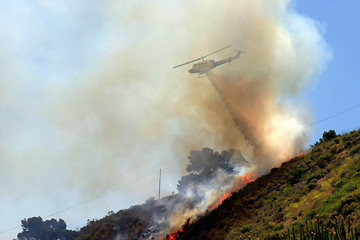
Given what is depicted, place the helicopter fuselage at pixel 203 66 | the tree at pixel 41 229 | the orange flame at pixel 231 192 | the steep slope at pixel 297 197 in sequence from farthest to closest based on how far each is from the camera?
the tree at pixel 41 229
the helicopter fuselage at pixel 203 66
the orange flame at pixel 231 192
the steep slope at pixel 297 197

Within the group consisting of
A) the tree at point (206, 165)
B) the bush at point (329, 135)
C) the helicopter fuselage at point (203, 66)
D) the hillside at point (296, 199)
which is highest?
the helicopter fuselage at point (203, 66)

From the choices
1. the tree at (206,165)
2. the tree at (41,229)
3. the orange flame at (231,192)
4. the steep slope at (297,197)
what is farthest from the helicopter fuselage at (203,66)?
the tree at (41,229)

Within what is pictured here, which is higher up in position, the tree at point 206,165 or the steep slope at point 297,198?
the tree at point 206,165

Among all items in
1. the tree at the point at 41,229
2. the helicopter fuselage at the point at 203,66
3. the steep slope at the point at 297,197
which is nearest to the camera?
the steep slope at the point at 297,197

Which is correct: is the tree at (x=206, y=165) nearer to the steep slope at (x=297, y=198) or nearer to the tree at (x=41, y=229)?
the steep slope at (x=297, y=198)

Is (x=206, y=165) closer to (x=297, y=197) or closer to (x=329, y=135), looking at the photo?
(x=329, y=135)

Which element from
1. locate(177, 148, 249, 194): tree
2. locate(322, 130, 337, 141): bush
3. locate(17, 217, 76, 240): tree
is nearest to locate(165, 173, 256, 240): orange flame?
locate(322, 130, 337, 141): bush

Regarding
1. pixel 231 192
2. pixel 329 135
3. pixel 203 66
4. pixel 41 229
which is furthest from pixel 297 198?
pixel 41 229

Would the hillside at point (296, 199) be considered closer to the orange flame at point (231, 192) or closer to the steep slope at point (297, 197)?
the steep slope at point (297, 197)

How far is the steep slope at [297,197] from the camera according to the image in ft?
120

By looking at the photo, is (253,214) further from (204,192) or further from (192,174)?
(192,174)

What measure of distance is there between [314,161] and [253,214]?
11.0 metres

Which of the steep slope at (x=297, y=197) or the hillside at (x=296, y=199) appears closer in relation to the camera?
the hillside at (x=296, y=199)

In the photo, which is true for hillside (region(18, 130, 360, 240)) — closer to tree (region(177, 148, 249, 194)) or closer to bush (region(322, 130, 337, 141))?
bush (region(322, 130, 337, 141))
